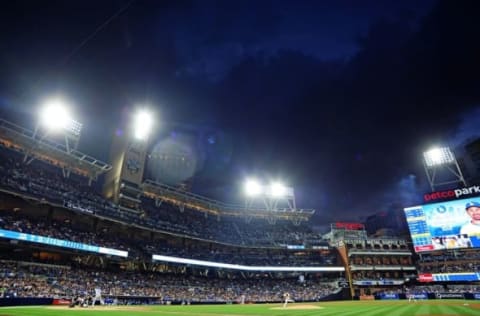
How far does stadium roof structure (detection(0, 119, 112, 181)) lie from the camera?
39.9 m

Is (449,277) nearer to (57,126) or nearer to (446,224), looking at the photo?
(446,224)

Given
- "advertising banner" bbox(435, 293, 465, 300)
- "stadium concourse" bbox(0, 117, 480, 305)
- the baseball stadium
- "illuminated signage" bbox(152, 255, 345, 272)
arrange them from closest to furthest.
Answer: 1. the baseball stadium
2. "stadium concourse" bbox(0, 117, 480, 305)
3. "advertising banner" bbox(435, 293, 465, 300)
4. "illuminated signage" bbox(152, 255, 345, 272)

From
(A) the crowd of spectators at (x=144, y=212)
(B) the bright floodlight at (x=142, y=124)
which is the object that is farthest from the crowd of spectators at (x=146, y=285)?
(B) the bright floodlight at (x=142, y=124)

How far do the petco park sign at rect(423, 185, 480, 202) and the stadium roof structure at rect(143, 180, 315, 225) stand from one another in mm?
27241

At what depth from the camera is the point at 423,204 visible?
56.1 metres

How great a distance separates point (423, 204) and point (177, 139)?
52.5 meters

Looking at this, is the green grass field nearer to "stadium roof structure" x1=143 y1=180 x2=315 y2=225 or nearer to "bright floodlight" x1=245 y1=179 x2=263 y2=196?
"stadium roof structure" x1=143 y1=180 x2=315 y2=225

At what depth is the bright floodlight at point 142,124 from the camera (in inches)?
2172

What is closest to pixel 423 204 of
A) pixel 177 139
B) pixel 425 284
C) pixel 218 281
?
pixel 425 284

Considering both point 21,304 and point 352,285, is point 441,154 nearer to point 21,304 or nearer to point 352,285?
point 352,285

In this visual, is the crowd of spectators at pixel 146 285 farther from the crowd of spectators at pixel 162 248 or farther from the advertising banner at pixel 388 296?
the advertising banner at pixel 388 296

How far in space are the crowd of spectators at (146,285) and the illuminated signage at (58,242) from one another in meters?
3.22

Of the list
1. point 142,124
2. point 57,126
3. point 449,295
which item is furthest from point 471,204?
point 57,126

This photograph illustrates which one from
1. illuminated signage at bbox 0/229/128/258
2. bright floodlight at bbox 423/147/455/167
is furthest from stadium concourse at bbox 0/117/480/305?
bright floodlight at bbox 423/147/455/167
